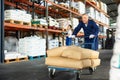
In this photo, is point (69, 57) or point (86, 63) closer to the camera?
point (69, 57)

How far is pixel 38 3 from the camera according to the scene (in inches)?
444

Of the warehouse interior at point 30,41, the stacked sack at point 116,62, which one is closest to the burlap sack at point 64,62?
the warehouse interior at point 30,41

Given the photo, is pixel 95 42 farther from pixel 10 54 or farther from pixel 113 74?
pixel 113 74

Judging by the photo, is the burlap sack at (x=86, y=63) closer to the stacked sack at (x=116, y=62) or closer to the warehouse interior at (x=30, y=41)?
the warehouse interior at (x=30, y=41)

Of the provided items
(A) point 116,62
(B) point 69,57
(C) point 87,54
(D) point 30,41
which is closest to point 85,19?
(C) point 87,54

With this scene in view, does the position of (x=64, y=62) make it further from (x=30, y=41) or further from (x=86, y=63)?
(x=30, y=41)

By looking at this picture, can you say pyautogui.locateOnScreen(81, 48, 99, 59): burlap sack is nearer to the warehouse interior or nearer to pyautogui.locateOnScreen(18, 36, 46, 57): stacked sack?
the warehouse interior

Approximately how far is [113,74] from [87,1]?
1446 cm

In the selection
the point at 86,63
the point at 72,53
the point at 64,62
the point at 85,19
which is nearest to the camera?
the point at 72,53

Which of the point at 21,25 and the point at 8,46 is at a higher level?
the point at 21,25

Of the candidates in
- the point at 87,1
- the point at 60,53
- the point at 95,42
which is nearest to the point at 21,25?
the point at 95,42

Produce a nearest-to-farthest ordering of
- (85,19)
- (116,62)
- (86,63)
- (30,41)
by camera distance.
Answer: (116,62), (86,63), (85,19), (30,41)

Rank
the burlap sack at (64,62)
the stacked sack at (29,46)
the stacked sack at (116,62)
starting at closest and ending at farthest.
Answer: the stacked sack at (116,62) → the burlap sack at (64,62) → the stacked sack at (29,46)

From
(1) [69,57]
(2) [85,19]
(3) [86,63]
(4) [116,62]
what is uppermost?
(2) [85,19]
